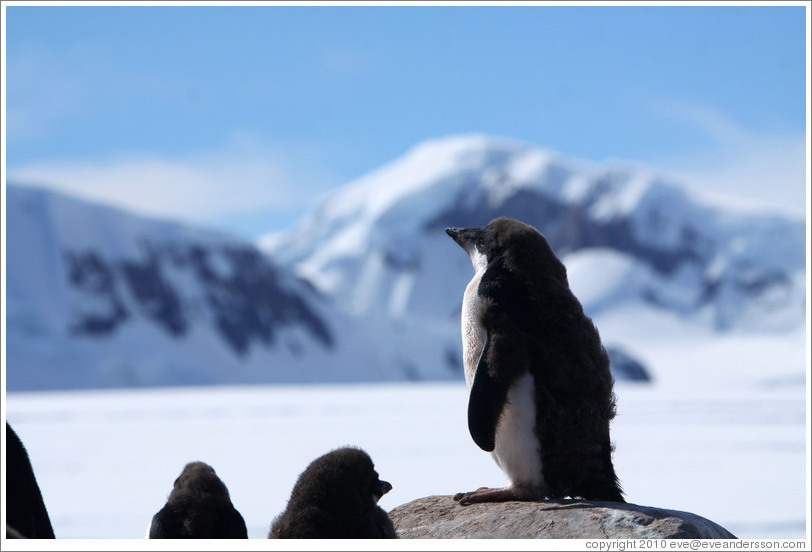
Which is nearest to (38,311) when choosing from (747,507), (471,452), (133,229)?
(133,229)

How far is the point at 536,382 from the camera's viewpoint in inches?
210

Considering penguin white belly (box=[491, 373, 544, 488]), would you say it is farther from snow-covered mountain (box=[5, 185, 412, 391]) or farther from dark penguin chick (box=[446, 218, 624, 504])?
snow-covered mountain (box=[5, 185, 412, 391])

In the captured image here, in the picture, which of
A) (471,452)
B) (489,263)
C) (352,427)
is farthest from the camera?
(352,427)

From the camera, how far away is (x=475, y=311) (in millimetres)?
5582

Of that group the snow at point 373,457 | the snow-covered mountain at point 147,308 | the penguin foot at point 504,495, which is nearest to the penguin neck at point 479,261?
the penguin foot at point 504,495

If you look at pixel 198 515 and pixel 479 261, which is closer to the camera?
pixel 198 515

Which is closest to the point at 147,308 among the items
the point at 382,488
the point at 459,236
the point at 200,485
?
the point at 459,236

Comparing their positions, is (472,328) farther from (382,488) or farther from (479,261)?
(382,488)

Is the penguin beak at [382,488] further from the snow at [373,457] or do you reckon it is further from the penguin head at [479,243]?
the snow at [373,457]

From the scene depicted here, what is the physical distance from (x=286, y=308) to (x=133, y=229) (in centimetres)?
2233

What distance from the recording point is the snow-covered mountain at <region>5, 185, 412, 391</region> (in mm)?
97188

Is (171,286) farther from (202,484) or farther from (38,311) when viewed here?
(202,484)

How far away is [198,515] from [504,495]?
178 cm

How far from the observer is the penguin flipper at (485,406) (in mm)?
5270
